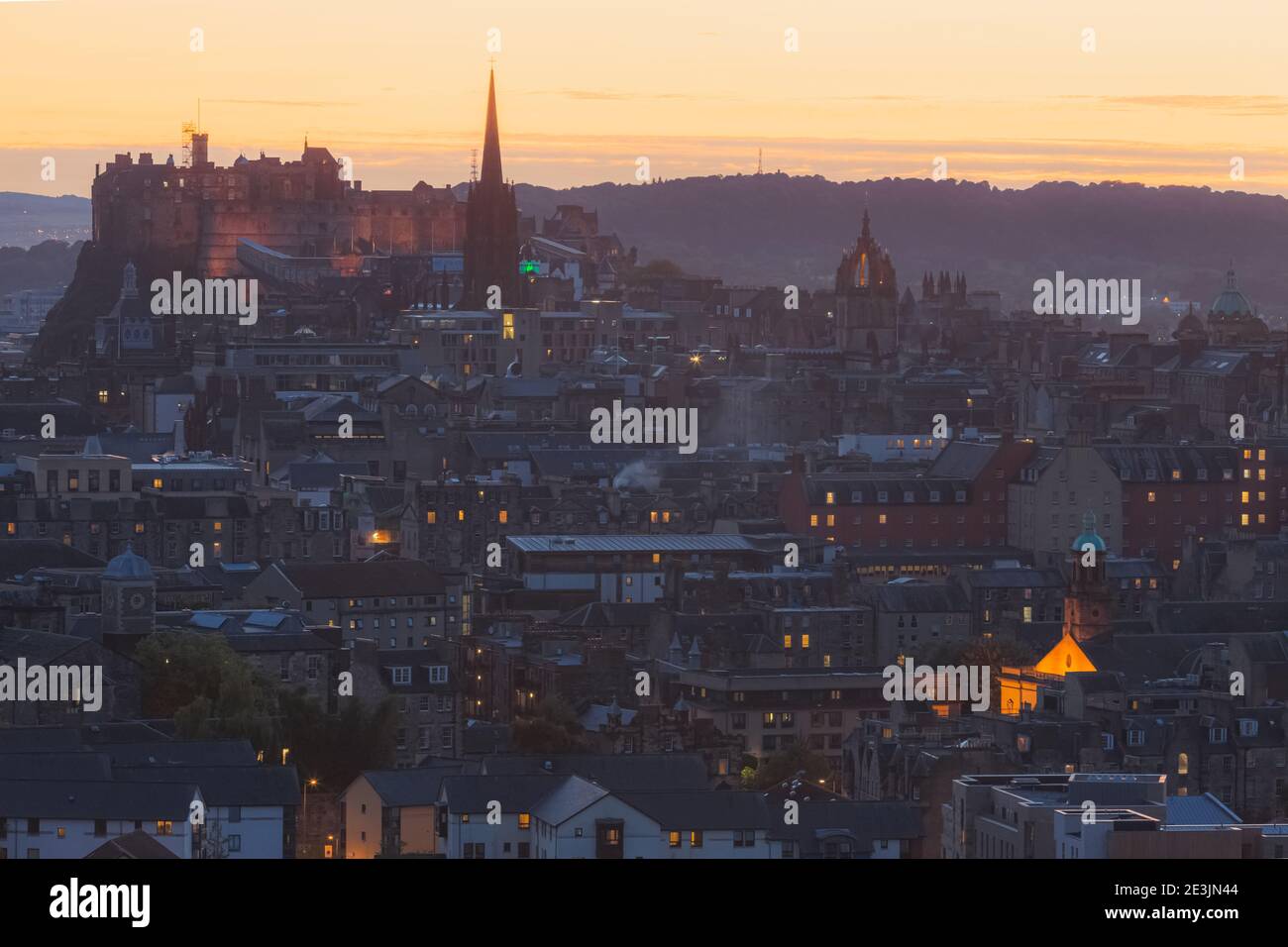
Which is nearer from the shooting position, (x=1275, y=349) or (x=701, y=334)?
(x=1275, y=349)

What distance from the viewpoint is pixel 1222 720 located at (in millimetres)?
42531

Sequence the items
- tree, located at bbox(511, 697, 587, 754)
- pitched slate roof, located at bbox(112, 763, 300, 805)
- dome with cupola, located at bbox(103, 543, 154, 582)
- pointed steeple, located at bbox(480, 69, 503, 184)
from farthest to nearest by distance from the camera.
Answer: pointed steeple, located at bbox(480, 69, 503, 184) → dome with cupola, located at bbox(103, 543, 154, 582) → tree, located at bbox(511, 697, 587, 754) → pitched slate roof, located at bbox(112, 763, 300, 805)

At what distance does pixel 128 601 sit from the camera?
143 feet

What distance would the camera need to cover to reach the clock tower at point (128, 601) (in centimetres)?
4325

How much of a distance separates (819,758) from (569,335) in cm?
6171

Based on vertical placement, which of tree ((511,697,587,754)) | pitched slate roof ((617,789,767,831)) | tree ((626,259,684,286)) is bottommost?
tree ((511,697,587,754))

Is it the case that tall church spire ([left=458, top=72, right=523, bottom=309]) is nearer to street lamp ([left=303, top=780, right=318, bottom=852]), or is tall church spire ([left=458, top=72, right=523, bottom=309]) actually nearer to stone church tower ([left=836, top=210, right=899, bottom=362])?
stone church tower ([left=836, top=210, right=899, bottom=362])

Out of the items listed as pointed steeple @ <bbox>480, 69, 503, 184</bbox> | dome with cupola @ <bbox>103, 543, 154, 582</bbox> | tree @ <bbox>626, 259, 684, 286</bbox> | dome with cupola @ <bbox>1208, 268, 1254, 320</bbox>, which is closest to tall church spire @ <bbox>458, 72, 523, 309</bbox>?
pointed steeple @ <bbox>480, 69, 503, 184</bbox>

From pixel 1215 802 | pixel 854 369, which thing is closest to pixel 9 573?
pixel 1215 802

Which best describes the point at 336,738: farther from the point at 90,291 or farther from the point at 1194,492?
the point at 90,291

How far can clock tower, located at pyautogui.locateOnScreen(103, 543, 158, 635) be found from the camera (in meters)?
43.2

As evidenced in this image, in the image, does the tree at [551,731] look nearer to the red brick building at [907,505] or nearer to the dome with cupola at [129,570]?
the dome with cupola at [129,570]

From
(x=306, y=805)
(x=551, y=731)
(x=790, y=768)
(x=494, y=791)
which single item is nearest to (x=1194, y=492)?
(x=790, y=768)
